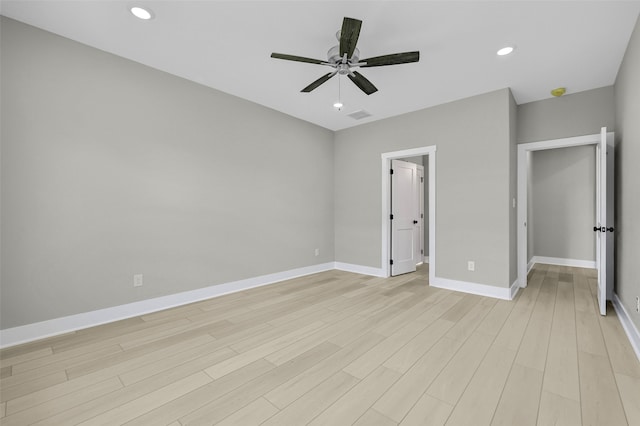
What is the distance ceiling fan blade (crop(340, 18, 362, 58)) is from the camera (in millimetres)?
1840

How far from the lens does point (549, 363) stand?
1990mm

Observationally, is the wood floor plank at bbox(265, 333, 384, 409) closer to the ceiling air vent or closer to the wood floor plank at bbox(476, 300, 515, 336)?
the wood floor plank at bbox(476, 300, 515, 336)

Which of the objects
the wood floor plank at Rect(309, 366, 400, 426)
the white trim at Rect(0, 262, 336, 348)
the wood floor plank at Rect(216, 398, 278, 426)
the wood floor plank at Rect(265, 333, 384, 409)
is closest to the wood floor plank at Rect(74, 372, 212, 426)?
the wood floor plank at Rect(216, 398, 278, 426)

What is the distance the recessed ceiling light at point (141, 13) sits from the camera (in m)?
2.15

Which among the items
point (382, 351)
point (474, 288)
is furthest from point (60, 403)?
point (474, 288)

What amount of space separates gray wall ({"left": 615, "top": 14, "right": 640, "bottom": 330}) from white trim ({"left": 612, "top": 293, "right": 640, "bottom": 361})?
59 mm

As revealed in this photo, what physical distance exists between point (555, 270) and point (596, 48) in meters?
4.19

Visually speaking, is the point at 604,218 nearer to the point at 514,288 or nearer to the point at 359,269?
the point at 514,288

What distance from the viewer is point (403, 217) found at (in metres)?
5.00

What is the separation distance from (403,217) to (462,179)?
4.54 feet

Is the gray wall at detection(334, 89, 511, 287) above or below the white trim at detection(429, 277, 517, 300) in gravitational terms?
above

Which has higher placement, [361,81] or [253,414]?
[361,81]

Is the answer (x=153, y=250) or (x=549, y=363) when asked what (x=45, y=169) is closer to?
(x=153, y=250)

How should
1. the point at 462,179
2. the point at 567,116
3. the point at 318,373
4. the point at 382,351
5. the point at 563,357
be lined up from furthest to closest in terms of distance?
the point at 462,179, the point at 567,116, the point at 382,351, the point at 563,357, the point at 318,373
